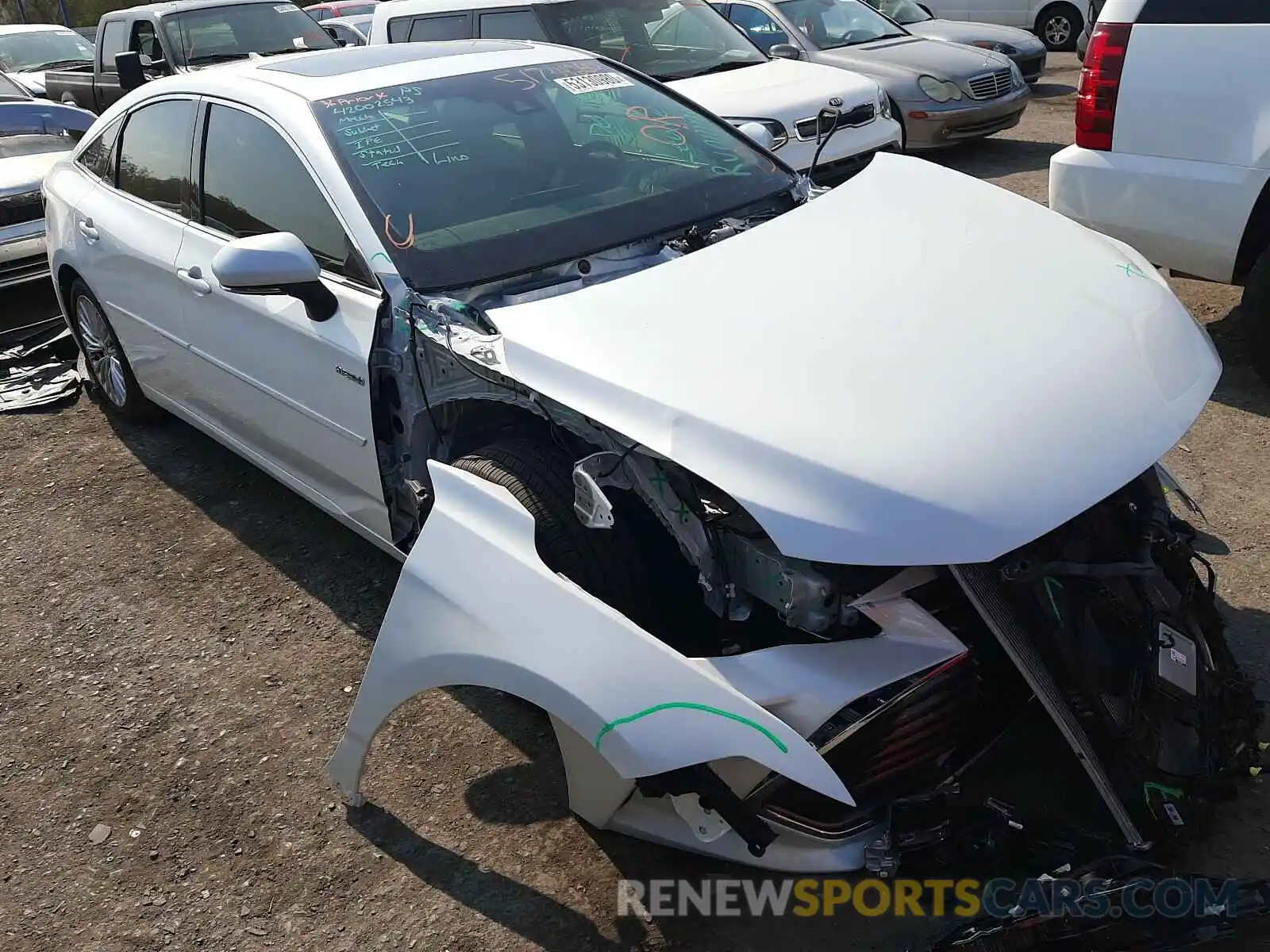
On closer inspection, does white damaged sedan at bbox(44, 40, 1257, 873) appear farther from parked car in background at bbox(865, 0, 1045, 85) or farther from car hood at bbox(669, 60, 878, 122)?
parked car in background at bbox(865, 0, 1045, 85)

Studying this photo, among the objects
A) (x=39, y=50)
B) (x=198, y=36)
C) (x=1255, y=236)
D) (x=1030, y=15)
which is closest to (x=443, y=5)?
(x=198, y=36)

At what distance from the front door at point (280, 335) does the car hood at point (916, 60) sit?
641cm

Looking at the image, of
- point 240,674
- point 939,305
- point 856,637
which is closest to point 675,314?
point 939,305

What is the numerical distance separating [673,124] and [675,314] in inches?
56.3

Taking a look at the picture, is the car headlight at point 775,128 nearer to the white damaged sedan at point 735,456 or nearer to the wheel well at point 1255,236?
the wheel well at point 1255,236

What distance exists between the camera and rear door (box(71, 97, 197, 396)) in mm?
3963

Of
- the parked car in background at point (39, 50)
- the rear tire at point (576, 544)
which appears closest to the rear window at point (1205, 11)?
the rear tire at point (576, 544)

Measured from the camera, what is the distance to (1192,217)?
4.19 metres

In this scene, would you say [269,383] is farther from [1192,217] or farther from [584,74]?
[1192,217]

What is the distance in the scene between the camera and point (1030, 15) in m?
14.1

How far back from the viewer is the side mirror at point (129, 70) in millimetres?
9312

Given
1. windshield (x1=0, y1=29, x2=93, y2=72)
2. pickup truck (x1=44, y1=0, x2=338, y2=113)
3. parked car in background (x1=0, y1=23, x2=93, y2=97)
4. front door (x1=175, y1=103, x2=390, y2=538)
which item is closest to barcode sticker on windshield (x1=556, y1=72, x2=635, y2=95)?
front door (x1=175, y1=103, x2=390, y2=538)

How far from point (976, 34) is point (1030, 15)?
14.1ft

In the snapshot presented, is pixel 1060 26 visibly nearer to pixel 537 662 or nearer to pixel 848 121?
pixel 848 121
